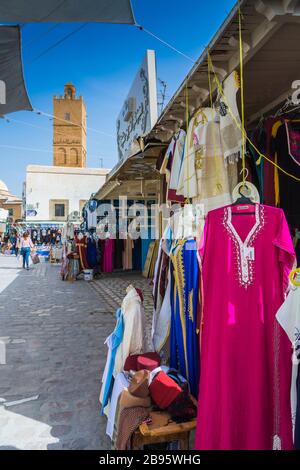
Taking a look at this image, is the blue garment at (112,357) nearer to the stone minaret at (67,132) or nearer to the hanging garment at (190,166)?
the hanging garment at (190,166)

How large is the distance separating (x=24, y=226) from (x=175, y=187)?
89.8 feet

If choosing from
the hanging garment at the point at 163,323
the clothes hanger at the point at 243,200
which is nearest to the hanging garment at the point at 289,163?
the clothes hanger at the point at 243,200

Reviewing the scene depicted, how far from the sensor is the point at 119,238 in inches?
495

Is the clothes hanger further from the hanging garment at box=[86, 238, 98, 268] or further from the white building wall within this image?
the white building wall

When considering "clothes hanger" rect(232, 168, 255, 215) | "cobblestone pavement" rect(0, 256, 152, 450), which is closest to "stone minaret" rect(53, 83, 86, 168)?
"cobblestone pavement" rect(0, 256, 152, 450)

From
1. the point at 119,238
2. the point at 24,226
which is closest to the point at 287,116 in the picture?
the point at 119,238

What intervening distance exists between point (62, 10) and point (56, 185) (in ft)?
113

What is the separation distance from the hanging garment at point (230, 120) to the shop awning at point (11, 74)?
279 centimetres

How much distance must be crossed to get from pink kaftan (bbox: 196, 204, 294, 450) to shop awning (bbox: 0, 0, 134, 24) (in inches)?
108

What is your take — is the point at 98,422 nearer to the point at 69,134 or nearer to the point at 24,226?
the point at 24,226

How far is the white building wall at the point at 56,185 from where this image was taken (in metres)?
35.7

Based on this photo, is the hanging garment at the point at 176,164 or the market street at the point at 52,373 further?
the hanging garment at the point at 176,164

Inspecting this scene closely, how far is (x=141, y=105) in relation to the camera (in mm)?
9102

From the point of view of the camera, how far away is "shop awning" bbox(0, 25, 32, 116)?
4176 millimetres
